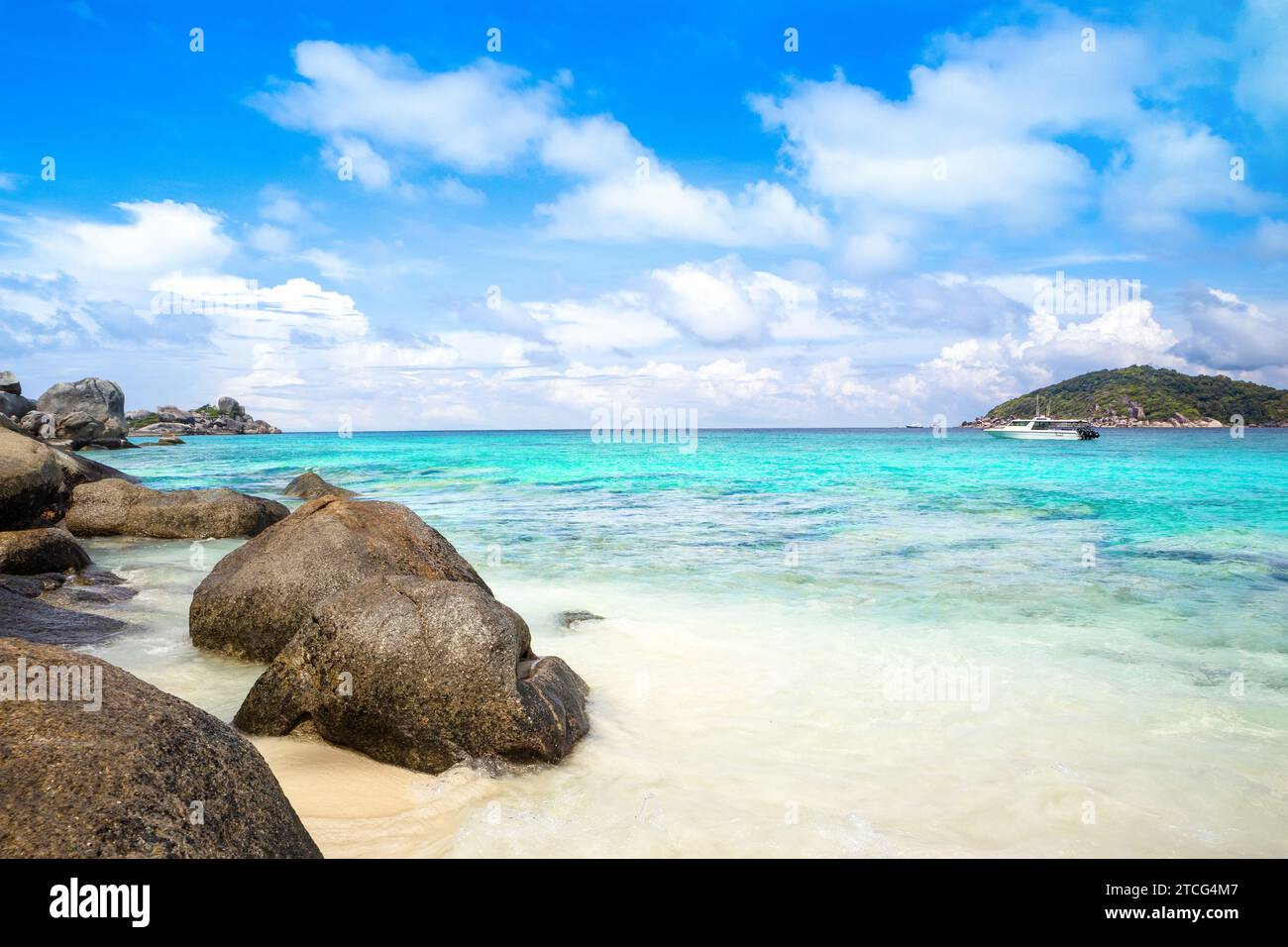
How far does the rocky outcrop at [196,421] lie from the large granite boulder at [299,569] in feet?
349

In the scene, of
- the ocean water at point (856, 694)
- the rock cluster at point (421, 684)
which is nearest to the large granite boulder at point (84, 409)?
the ocean water at point (856, 694)

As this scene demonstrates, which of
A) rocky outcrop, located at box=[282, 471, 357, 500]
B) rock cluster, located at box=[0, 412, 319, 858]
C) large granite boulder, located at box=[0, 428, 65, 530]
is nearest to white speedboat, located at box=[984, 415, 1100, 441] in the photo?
rocky outcrop, located at box=[282, 471, 357, 500]

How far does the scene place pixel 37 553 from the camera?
1077cm

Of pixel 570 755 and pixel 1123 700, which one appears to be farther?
pixel 1123 700

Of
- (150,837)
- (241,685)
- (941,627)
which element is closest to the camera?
(150,837)

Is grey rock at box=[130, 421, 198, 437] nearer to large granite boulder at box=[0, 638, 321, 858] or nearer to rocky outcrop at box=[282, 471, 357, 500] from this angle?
rocky outcrop at box=[282, 471, 357, 500]

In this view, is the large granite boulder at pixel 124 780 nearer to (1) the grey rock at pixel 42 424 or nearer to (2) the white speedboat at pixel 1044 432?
(1) the grey rock at pixel 42 424

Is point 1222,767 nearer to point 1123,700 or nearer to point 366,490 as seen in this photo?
point 1123,700

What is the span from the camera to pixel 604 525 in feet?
60.5

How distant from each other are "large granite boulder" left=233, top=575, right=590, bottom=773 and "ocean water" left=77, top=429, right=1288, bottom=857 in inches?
8.0

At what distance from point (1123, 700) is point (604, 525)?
1271 cm
